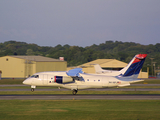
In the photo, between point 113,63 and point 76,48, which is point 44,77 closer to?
point 113,63

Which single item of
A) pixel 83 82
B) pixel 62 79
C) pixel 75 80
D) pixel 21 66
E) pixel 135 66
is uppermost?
pixel 21 66

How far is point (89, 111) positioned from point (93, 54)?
461 feet

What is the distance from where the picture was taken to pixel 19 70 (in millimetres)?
86812

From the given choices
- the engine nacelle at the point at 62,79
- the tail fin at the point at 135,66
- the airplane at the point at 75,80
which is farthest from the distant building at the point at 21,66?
the tail fin at the point at 135,66

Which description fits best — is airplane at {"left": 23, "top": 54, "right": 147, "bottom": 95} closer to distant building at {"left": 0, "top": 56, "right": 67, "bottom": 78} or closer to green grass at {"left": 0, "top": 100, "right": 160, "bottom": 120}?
green grass at {"left": 0, "top": 100, "right": 160, "bottom": 120}

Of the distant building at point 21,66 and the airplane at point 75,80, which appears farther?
the distant building at point 21,66

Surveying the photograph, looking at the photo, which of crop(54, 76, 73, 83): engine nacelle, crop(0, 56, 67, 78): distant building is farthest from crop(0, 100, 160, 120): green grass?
crop(0, 56, 67, 78): distant building

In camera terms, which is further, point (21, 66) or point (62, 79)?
point (21, 66)

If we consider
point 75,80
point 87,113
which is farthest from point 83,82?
point 87,113

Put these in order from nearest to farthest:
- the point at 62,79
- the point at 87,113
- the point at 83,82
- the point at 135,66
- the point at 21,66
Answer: the point at 87,113 < the point at 62,79 < the point at 83,82 < the point at 135,66 < the point at 21,66

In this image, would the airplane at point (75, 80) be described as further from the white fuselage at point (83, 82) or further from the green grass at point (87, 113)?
the green grass at point (87, 113)

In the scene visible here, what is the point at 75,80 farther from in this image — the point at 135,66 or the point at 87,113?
the point at 87,113

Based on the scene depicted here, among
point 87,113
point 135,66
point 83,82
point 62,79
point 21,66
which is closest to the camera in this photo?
point 87,113

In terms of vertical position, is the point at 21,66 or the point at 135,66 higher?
the point at 21,66
